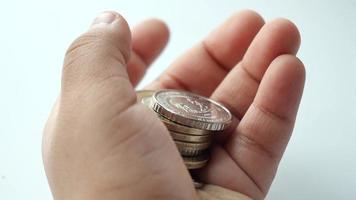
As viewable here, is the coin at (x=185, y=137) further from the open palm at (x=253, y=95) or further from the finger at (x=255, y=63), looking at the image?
the finger at (x=255, y=63)

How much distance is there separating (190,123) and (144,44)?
1.15 feet

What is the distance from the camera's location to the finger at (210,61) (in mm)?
1120

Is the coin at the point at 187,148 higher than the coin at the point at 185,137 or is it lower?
lower

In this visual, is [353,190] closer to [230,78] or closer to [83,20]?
[230,78]

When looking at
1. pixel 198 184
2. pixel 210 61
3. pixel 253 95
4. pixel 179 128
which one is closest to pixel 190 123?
pixel 179 128

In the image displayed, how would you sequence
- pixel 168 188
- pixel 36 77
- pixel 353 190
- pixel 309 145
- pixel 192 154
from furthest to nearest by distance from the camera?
pixel 36 77
pixel 309 145
pixel 353 190
pixel 192 154
pixel 168 188

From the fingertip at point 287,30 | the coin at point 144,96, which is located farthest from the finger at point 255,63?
the coin at point 144,96

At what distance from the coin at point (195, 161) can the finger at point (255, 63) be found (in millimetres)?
176

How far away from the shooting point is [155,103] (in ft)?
2.87

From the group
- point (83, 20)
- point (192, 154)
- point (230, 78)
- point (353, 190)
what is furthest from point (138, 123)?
point (83, 20)

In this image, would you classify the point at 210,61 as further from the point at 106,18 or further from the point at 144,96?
the point at 106,18

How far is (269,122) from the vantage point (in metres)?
0.89

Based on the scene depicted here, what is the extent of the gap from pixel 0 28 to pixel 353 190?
108cm

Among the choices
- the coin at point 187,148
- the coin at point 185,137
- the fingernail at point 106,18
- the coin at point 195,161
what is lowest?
the coin at point 195,161
